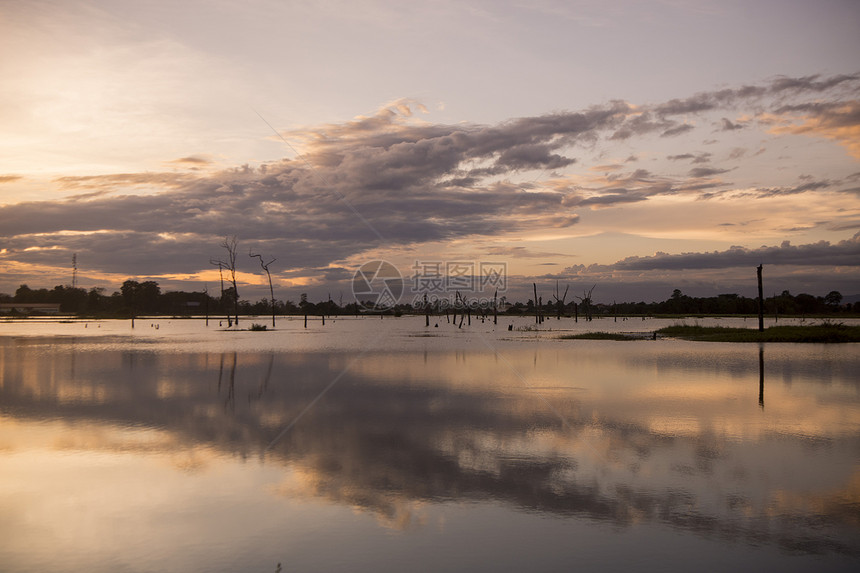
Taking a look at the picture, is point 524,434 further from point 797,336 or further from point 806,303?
point 806,303

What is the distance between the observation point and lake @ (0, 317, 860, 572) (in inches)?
286

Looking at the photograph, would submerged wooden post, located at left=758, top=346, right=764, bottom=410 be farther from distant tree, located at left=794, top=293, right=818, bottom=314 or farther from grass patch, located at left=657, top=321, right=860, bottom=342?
distant tree, located at left=794, top=293, right=818, bottom=314

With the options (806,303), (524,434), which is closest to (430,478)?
(524,434)

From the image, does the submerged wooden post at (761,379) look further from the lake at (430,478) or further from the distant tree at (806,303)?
the distant tree at (806,303)

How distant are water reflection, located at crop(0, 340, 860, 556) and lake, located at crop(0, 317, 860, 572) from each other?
0.06 metres

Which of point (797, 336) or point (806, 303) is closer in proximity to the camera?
point (797, 336)

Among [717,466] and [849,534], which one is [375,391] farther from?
[849,534]

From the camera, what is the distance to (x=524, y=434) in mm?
13836

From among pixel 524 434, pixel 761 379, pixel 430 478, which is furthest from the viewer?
pixel 761 379

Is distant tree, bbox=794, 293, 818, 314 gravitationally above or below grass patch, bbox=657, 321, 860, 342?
above

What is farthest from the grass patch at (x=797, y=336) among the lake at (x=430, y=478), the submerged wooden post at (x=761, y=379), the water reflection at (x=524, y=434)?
the lake at (x=430, y=478)

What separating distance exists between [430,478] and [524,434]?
165 inches

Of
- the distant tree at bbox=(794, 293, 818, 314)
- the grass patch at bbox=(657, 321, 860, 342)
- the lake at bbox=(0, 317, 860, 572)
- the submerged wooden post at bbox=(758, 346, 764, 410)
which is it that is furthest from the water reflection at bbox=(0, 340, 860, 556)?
the distant tree at bbox=(794, 293, 818, 314)

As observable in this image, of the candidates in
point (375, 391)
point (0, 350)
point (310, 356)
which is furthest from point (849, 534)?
point (0, 350)
